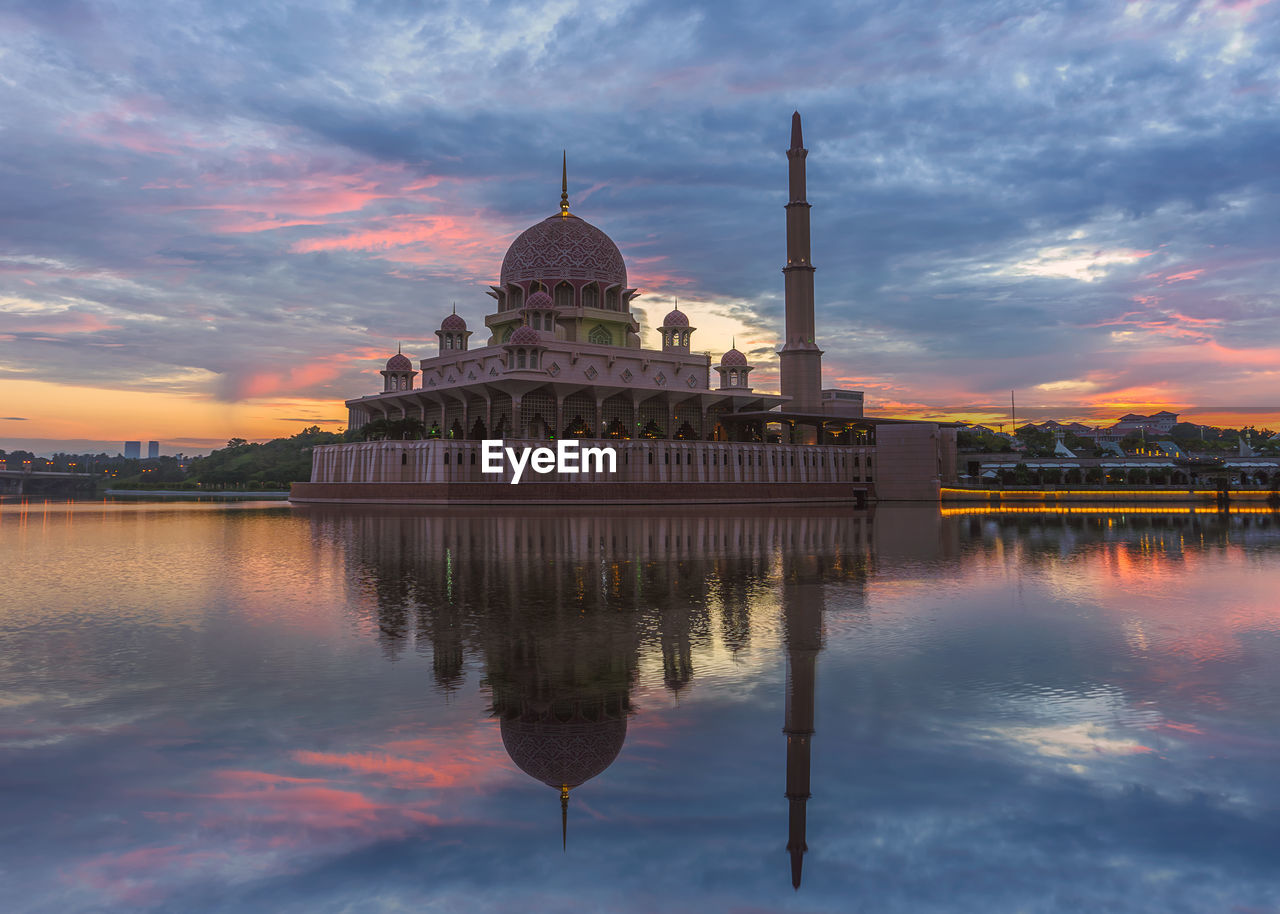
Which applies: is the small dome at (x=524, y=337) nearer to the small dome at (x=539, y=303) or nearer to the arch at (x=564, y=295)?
the small dome at (x=539, y=303)

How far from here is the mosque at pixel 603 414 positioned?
63.7 metres

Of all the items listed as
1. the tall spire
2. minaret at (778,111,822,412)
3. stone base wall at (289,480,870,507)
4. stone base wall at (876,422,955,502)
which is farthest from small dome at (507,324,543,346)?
the tall spire

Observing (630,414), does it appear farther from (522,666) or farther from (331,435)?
(331,435)

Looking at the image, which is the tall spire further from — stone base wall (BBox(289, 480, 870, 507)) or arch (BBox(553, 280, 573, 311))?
arch (BBox(553, 280, 573, 311))

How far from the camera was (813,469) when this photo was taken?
Result: 77812 millimetres

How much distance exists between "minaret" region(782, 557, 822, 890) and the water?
5cm

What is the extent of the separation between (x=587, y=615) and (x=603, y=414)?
6158cm

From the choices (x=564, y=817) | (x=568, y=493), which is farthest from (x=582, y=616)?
(x=568, y=493)

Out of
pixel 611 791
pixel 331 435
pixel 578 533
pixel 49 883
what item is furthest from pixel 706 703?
pixel 331 435

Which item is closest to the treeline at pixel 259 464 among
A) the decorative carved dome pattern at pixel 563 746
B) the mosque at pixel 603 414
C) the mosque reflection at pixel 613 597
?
the mosque at pixel 603 414

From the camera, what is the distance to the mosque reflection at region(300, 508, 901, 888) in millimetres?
7426

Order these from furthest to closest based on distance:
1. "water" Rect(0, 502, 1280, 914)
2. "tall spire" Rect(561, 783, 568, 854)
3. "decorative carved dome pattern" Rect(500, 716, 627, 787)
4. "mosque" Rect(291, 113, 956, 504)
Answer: "mosque" Rect(291, 113, 956, 504) → "decorative carved dome pattern" Rect(500, 716, 627, 787) → "tall spire" Rect(561, 783, 568, 854) → "water" Rect(0, 502, 1280, 914)

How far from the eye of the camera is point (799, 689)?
29.2ft

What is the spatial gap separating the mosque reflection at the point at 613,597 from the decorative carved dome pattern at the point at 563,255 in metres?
44.6
